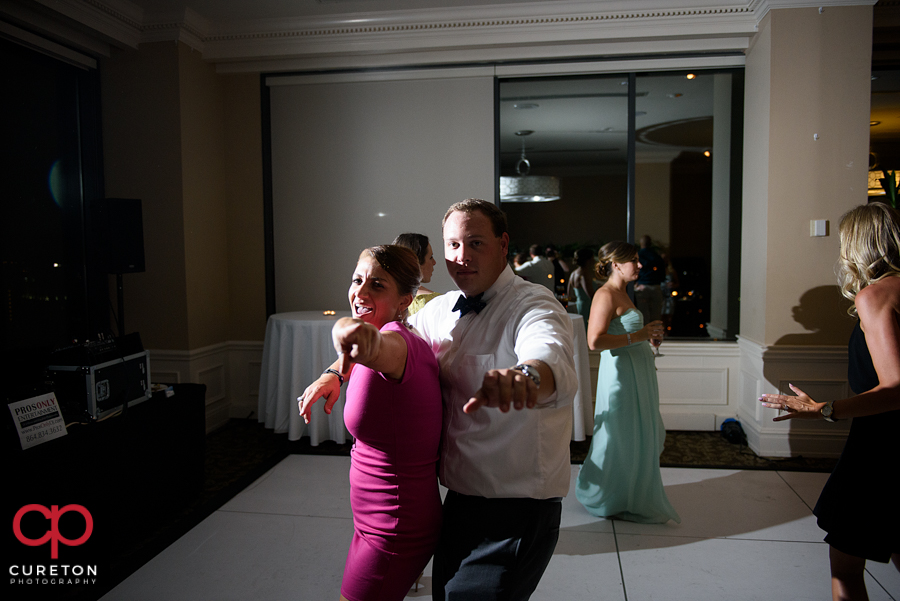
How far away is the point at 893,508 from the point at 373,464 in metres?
1.45

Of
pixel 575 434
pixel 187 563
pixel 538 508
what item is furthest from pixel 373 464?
pixel 575 434

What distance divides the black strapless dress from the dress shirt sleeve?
1.08 metres

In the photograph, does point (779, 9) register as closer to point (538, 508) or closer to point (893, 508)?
point (893, 508)

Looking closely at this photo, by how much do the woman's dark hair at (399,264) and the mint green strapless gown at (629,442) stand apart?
1.83 meters

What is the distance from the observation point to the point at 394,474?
3.95 ft

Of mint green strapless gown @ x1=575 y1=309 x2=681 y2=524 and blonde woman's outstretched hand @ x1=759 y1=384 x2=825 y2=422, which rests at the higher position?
blonde woman's outstretched hand @ x1=759 y1=384 x2=825 y2=422

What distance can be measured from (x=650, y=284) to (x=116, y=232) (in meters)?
4.55

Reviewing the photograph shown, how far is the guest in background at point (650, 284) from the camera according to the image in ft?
17.6

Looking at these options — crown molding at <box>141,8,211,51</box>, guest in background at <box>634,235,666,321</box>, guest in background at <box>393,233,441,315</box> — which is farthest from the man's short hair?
guest in background at <box>634,235,666,321</box>

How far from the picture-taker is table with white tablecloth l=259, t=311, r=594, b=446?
374 centimetres

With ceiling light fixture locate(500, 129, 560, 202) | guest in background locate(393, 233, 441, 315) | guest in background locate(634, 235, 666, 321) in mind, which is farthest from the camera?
ceiling light fixture locate(500, 129, 560, 202)

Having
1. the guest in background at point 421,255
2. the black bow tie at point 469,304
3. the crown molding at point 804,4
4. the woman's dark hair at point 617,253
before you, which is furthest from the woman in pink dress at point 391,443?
the crown molding at point 804,4

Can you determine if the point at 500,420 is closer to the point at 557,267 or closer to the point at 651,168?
the point at 557,267

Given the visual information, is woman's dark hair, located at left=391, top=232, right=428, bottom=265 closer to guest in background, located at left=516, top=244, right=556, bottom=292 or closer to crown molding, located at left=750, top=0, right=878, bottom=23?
guest in background, located at left=516, top=244, right=556, bottom=292
